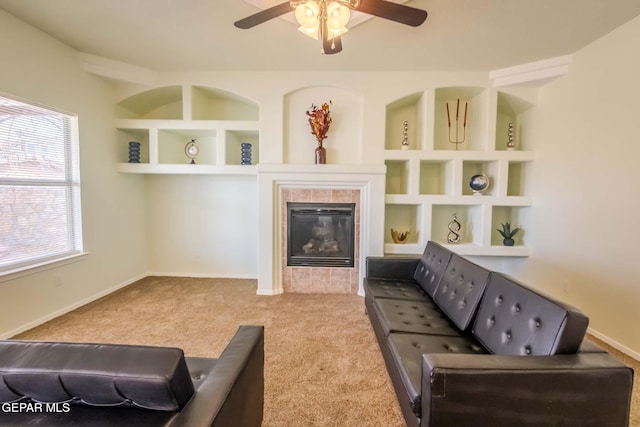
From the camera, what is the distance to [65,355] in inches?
36.3

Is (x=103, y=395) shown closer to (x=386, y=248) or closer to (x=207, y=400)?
Result: (x=207, y=400)

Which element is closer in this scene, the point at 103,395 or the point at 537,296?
the point at 103,395

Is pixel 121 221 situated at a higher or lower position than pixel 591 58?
lower

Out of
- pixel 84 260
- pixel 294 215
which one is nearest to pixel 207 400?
pixel 294 215

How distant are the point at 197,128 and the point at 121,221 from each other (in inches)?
63.2

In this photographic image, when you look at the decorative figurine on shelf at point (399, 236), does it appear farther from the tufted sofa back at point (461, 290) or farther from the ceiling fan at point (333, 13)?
the ceiling fan at point (333, 13)

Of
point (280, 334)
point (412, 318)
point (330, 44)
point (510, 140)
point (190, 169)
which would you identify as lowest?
point (280, 334)

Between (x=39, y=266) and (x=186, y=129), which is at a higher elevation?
(x=186, y=129)

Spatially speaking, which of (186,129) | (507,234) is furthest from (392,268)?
(186,129)

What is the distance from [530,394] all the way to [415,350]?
57 cm

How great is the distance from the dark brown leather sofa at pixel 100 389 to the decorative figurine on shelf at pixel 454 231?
3.50 m

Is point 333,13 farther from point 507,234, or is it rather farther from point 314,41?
point 507,234

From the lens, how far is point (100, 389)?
898mm

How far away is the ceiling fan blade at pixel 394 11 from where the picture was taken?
69.7 inches
